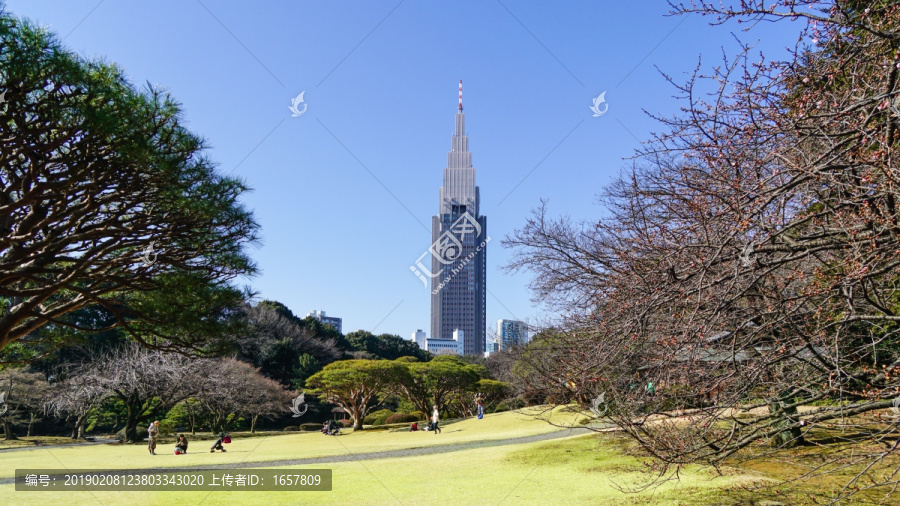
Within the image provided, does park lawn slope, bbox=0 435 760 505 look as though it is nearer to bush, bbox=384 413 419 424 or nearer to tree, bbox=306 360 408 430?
tree, bbox=306 360 408 430

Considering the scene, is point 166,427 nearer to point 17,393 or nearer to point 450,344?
point 17,393

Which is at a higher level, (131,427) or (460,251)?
(460,251)

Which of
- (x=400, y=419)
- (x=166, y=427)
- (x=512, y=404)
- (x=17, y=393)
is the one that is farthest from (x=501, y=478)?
(x=17, y=393)

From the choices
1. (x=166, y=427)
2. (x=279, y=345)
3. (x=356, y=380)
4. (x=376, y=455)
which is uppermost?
(x=279, y=345)

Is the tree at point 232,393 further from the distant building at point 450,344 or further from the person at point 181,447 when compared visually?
the distant building at point 450,344

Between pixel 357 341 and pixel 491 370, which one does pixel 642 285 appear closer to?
pixel 491 370

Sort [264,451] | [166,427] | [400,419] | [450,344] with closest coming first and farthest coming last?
[264,451], [166,427], [400,419], [450,344]
